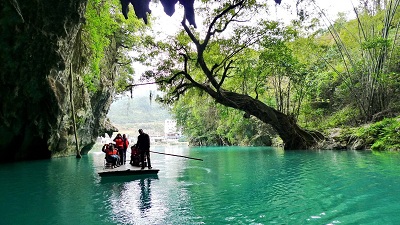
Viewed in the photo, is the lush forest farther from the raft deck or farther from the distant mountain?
the distant mountain

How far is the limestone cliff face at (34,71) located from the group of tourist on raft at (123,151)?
18.1 ft

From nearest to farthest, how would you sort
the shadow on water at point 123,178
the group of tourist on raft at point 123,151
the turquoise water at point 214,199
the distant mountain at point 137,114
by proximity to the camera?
the turquoise water at point 214,199 < the shadow on water at point 123,178 < the group of tourist on raft at point 123,151 < the distant mountain at point 137,114

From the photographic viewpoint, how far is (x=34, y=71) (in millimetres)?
13391

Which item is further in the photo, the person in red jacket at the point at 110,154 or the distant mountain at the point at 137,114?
the distant mountain at the point at 137,114

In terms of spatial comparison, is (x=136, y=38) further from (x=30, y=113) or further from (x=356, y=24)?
(x=356, y=24)

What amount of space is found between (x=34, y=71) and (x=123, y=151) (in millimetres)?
5789

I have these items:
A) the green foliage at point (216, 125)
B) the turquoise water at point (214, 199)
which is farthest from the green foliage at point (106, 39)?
the turquoise water at point (214, 199)

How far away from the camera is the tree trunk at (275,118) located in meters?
18.6

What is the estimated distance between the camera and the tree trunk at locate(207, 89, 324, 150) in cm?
1858

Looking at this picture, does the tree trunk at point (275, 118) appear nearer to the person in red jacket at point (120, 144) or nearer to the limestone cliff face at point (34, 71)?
the limestone cliff face at point (34, 71)

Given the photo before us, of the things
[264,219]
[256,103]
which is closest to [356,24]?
[256,103]

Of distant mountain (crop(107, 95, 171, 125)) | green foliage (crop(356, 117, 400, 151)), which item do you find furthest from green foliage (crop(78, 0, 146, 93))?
distant mountain (crop(107, 95, 171, 125))

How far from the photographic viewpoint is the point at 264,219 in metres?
4.55

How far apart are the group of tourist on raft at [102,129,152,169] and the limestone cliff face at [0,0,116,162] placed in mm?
5507
